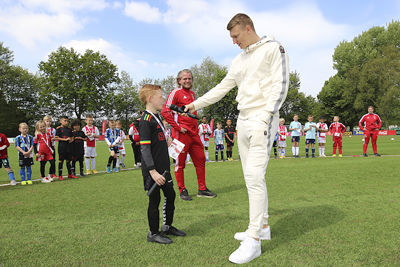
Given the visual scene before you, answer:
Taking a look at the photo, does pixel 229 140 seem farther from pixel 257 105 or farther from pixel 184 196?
pixel 257 105

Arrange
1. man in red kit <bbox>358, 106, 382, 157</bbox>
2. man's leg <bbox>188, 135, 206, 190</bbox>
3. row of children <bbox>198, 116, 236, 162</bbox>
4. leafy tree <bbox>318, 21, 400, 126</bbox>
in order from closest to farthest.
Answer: man's leg <bbox>188, 135, 206, 190</bbox> → man in red kit <bbox>358, 106, 382, 157</bbox> → row of children <bbox>198, 116, 236, 162</bbox> → leafy tree <bbox>318, 21, 400, 126</bbox>

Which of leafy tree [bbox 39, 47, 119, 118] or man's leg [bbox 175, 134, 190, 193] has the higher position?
leafy tree [bbox 39, 47, 119, 118]

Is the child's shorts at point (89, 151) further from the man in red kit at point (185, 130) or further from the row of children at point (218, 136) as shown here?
the man in red kit at point (185, 130)

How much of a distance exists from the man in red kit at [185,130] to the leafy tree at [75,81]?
4663 centimetres

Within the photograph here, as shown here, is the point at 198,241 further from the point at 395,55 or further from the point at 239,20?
the point at 395,55

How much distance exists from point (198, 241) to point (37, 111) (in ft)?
202

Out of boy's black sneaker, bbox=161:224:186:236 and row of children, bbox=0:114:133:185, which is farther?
row of children, bbox=0:114:133:185

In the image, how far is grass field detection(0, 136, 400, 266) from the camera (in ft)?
9.54

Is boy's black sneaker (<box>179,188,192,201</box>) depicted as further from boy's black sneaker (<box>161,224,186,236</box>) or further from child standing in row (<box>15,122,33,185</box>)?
child standing in row (<box>15,122,33,185</box>)

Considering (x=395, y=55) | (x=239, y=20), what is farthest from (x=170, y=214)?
(x=395, y=55)

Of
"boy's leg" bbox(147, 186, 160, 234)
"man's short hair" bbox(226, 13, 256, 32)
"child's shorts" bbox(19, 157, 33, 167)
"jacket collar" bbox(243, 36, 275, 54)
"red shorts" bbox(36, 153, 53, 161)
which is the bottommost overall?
"boy's leg" bbox(147, 186, 160, 234)

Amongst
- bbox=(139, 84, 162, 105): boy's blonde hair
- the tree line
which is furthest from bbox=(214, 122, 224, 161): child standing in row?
the tree line

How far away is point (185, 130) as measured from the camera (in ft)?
19.0

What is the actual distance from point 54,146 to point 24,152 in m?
1.59
